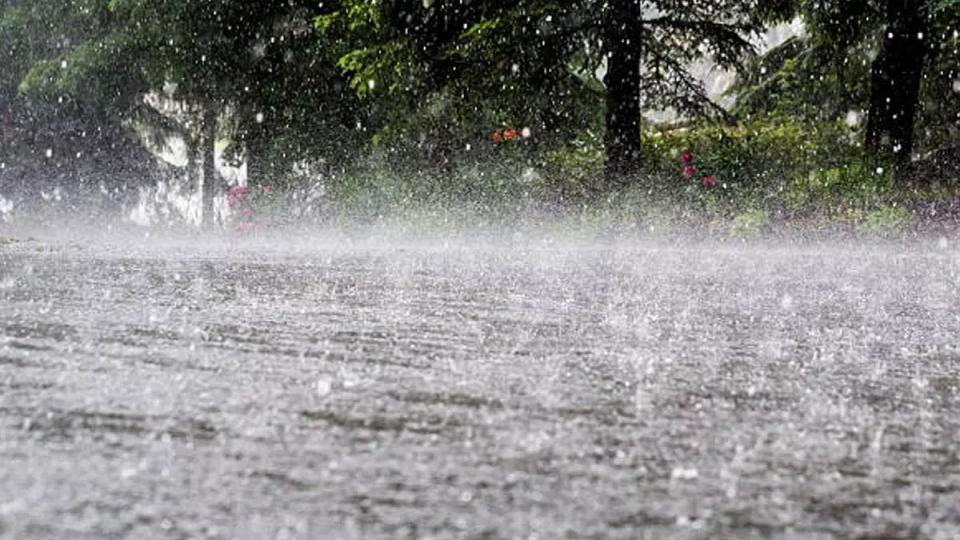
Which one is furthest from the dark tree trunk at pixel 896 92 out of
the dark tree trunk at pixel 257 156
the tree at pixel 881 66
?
the dark tree trunk at pixel 257 156

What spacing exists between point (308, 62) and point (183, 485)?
1834 cm

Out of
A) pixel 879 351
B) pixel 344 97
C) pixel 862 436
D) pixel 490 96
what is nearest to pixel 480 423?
pixel 862 436

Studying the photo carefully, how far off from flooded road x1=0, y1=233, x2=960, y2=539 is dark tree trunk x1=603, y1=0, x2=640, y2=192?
1001 cm

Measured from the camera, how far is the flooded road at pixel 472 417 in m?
1.77

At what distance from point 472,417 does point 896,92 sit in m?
14.7

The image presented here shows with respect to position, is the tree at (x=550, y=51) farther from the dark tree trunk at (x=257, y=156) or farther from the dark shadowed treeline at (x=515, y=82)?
the dark tree trunk at (x=257, y=156)

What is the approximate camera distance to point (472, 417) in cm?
263

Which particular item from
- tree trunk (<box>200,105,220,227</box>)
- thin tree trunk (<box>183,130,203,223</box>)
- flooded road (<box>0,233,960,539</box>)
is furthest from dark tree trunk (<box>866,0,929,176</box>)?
thin tree trunk (<box>183,130,203,223</box>)

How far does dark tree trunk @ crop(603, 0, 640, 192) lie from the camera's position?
52.1 ft

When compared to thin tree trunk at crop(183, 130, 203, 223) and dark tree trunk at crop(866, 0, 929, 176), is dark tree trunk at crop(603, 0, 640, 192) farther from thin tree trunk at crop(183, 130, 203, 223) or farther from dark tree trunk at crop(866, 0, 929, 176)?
thin tree trunk at crop(183, 130, 203, 223)

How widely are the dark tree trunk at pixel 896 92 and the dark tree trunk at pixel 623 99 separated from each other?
3036 mm

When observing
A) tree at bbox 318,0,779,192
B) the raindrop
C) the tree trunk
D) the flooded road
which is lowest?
the flooded road

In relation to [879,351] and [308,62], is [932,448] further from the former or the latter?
[308,62]

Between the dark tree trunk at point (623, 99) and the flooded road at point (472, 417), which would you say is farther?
the dark tree trunk at point (623, 99)
